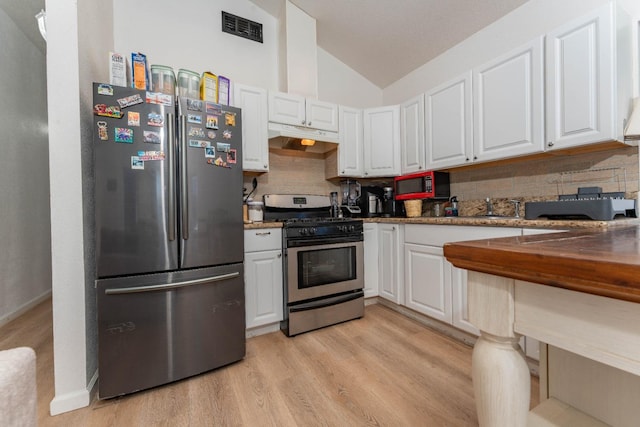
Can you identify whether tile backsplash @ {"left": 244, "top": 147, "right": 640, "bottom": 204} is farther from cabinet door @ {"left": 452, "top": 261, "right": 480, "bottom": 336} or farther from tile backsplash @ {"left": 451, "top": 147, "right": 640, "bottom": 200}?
cabinet door @ {"left": 452, "top": 261, "right": 480, "bottom": 336}

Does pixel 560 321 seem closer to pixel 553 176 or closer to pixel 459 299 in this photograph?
pixel 459 299

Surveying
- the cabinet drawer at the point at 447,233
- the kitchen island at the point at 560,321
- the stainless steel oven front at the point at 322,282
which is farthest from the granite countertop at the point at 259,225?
the kitchen island at the point at 560,321

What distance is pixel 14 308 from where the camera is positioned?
260 cm

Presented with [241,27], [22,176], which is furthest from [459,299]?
[22,176]

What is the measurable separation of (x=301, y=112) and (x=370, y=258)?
1.65 metres

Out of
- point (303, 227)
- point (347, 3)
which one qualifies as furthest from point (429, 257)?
point (347, 3)

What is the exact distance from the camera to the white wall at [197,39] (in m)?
2.42

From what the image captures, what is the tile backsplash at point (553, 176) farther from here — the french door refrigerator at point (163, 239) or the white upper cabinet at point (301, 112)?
the french door refrigerator at point (163, 239)

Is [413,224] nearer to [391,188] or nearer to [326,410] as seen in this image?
[391,188]

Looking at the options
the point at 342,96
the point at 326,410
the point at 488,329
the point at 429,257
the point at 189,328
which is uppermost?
the point at 342,96

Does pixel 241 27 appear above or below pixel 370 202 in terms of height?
Result: above

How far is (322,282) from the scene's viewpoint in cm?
235

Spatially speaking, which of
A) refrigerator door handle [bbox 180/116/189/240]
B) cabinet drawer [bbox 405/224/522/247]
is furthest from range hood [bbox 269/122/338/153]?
cabinet drawer [bbox 405/224/522/247]

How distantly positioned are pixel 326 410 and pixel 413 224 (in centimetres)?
155
